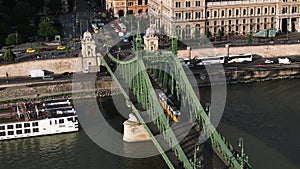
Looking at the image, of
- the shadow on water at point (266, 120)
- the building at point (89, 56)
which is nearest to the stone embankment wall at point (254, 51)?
the shadow on water at point (266, 120)

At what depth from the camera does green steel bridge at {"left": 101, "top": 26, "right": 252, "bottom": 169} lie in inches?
771

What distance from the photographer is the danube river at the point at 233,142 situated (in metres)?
22.9

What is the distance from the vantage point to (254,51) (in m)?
36.8

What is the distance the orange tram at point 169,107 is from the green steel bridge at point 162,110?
232mm

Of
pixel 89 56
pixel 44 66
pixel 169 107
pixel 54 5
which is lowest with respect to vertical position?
pixel 169 107

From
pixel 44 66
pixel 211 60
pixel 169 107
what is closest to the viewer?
pixel 169 107

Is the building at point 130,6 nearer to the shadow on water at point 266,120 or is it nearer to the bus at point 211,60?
the bus at point 211,60

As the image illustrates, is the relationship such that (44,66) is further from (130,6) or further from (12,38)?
(130,6)

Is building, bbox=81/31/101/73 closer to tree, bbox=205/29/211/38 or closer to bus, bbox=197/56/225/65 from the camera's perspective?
bus, bbox=197/56/225/65

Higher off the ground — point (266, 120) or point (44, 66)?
point (44, 66)

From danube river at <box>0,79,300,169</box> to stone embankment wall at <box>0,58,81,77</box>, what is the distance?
4.66 meters

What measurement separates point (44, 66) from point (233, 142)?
14.0m

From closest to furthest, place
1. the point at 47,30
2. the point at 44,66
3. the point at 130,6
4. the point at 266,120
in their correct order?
1. the point at 266,120
2. the point at 44,66
3. the point at 47,30
4. the point at 130,6

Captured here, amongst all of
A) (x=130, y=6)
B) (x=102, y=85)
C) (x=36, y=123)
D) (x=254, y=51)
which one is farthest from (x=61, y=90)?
(x=130, y=6)
